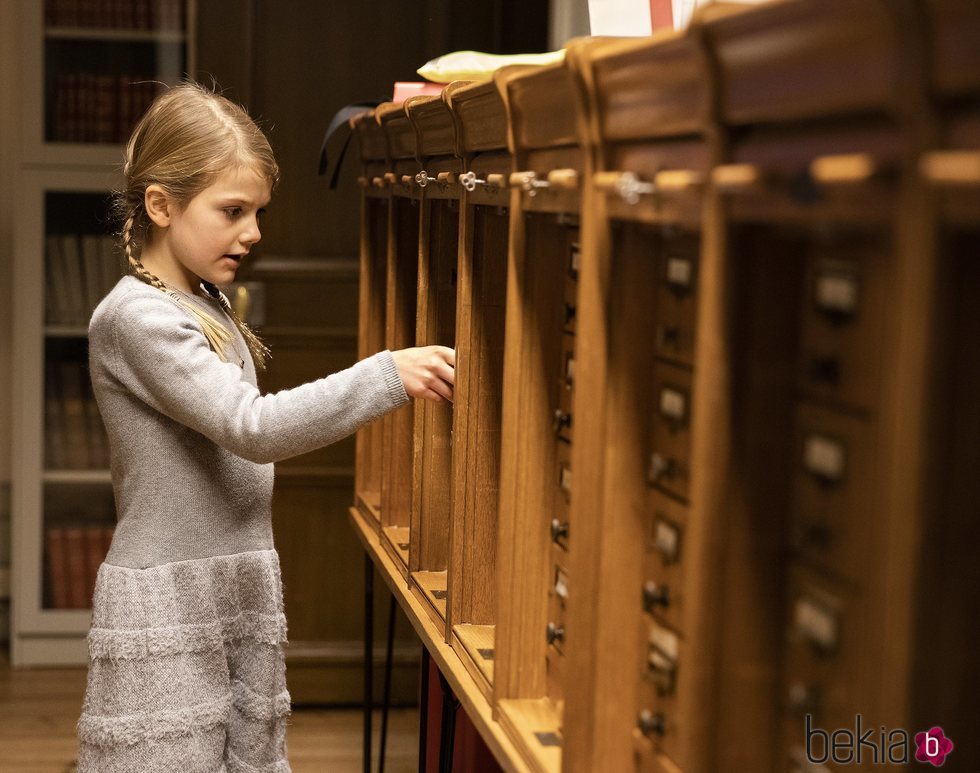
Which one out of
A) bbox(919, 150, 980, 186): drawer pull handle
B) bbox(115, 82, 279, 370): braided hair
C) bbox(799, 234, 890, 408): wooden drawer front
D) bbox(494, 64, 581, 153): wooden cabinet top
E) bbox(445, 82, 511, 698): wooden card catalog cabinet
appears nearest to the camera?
bbox(919, 150, 980, 186): drawer pull handle

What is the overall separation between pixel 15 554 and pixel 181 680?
7.13ft

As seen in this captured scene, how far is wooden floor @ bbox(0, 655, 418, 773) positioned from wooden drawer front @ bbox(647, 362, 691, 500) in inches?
90.6

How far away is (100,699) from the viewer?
192 cm

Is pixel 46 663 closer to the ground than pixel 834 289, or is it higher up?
closer to the ground

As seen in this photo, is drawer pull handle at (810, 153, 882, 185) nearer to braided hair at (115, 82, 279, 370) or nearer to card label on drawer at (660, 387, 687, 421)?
card label on drawer at (660, 387, 687, 421)

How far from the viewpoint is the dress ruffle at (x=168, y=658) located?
6.24 ft

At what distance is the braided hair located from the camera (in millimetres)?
1965

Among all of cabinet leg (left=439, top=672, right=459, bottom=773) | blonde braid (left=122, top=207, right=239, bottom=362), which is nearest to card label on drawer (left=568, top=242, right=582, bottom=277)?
blonde braid (left=122, top=207, right=239, bottom=362)

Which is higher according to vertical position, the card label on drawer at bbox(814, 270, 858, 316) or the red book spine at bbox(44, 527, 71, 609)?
the card label on drawer at bbox(814, 270, 858, 316)

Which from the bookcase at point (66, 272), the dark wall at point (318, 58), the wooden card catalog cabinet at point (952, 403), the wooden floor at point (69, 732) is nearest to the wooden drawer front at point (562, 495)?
the wooden card catalog cabinet at point (952, 403)

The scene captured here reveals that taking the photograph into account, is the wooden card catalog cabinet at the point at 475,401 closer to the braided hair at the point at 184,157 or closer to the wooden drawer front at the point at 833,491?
the braided hair at the point at 184,157

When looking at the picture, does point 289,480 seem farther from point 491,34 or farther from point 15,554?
point 491,34

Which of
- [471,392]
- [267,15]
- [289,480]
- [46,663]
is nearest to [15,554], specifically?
[46,663]

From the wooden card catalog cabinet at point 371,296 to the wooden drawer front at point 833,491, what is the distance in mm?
A: 1767
